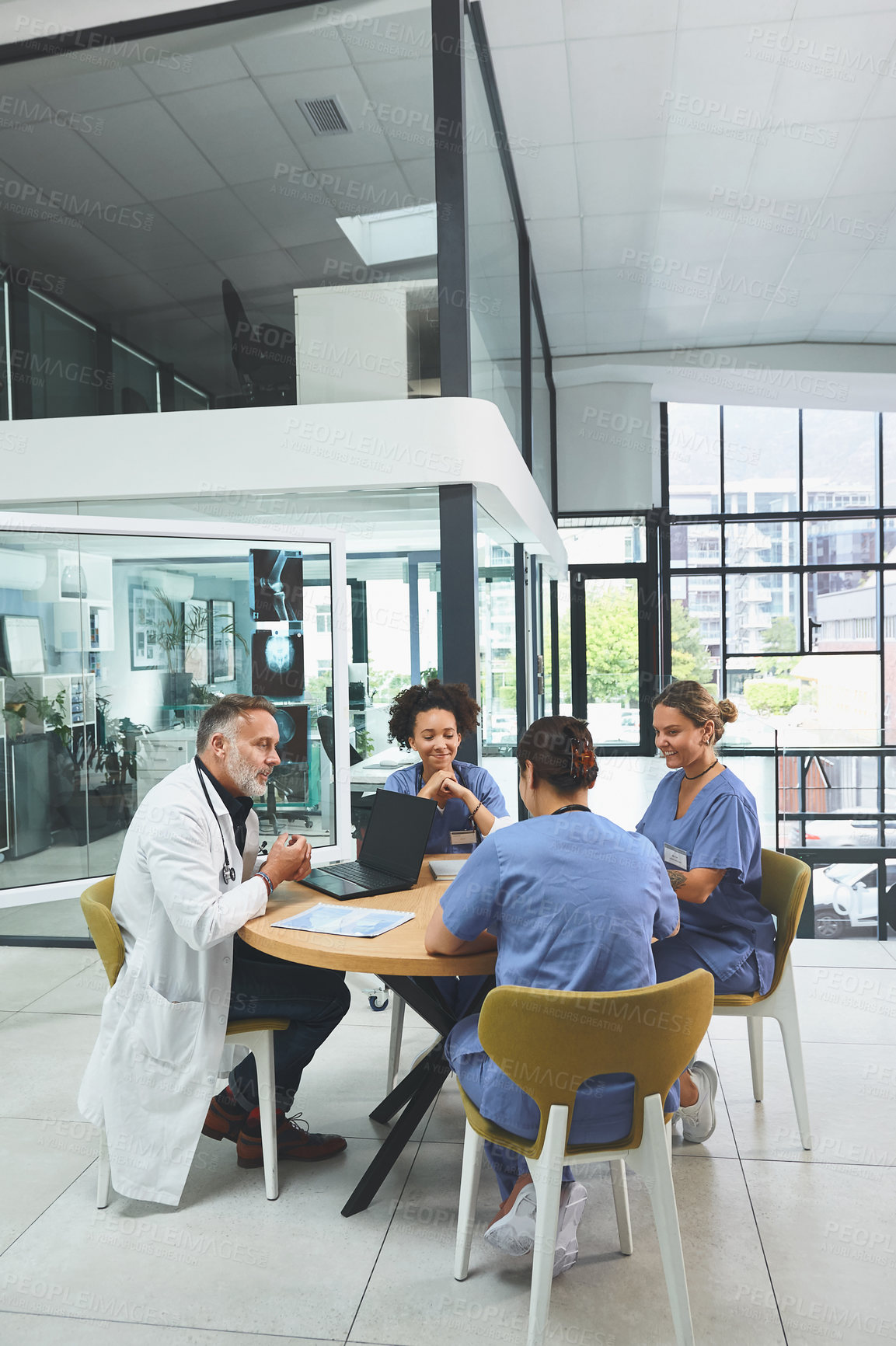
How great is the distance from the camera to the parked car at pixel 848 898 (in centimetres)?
549

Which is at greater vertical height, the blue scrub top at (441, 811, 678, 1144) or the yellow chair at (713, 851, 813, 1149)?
the blue scrub top at (441, 811, 678, 1144)

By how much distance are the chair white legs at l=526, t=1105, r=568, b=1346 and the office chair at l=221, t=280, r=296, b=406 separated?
131 inches

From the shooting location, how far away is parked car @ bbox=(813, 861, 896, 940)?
18.0 feet

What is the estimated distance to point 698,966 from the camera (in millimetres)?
A: 2398

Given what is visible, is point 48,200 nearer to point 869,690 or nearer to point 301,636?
point 301,636

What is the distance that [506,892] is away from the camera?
1.74 m

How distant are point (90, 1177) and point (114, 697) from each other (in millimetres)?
1968

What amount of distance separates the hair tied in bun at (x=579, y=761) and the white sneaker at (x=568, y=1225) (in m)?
0.93

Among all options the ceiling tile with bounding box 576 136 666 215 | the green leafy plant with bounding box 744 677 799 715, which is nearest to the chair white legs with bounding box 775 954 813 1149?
the ceiling tile with bounding box 576 136 666 215

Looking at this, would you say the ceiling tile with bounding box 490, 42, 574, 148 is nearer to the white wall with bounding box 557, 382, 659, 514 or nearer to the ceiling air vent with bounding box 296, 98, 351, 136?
the ceiling air vent with bounding box 296, 98, 351, 136

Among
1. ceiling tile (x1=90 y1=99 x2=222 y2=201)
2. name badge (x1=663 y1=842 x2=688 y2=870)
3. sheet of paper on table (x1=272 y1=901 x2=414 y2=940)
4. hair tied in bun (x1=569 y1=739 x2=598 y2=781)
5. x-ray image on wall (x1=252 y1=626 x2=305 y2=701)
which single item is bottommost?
sheet of paper on table (x1=272 y1=901 x2=414 y2=940)

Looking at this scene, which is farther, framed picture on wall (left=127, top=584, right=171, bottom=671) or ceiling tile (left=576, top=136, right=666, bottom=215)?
ceiling tile (left=576, top=136, right=666, bottom=215)

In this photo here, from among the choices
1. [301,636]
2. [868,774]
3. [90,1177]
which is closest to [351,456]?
[301,636]

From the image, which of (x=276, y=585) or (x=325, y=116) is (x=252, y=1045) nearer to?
(x=276, y=585)
